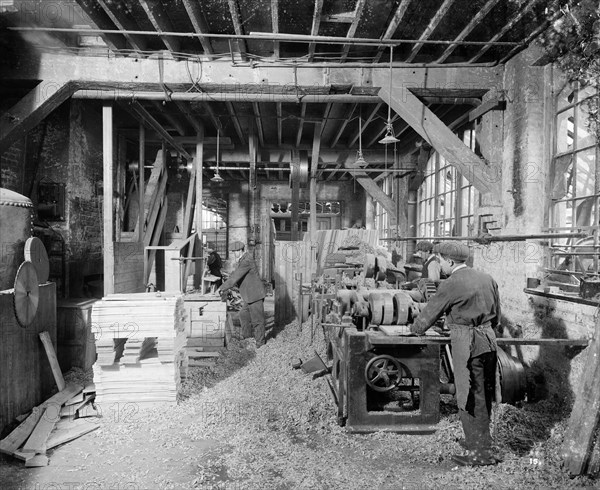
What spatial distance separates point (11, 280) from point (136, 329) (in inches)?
59.8

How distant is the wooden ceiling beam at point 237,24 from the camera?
4595mm

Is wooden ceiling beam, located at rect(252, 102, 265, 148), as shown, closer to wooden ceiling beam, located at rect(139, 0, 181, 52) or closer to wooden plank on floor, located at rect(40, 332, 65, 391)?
wooden ceiling beam, located at rect(139, 0, 181, 52)

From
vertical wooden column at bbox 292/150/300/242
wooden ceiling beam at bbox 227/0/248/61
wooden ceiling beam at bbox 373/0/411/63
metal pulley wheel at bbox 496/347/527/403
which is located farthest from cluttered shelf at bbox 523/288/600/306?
vertical wooden column at bbox 292/150/300/242

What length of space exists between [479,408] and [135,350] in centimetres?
373

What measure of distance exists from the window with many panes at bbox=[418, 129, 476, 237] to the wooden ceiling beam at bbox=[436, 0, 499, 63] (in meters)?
2.39

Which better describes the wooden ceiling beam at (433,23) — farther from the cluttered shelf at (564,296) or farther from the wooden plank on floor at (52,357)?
the wooden plank on floor at (52,357)

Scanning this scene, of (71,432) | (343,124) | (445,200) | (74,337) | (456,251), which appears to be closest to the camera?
(456,251)

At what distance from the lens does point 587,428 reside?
10.5 feet

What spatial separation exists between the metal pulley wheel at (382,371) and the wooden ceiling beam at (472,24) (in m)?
4.20

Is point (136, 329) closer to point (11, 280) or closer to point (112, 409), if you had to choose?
point (112, 409)

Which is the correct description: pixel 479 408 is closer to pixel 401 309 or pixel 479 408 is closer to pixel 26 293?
pixel 401 309

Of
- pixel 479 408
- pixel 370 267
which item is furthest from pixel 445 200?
pixel 479 408

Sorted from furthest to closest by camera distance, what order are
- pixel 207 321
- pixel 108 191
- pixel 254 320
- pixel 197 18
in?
pixel 254 320 < pixel 207 321 < pixel 108 191 < pixel 197 18

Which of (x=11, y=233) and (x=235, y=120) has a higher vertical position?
(x=235, y=120)
